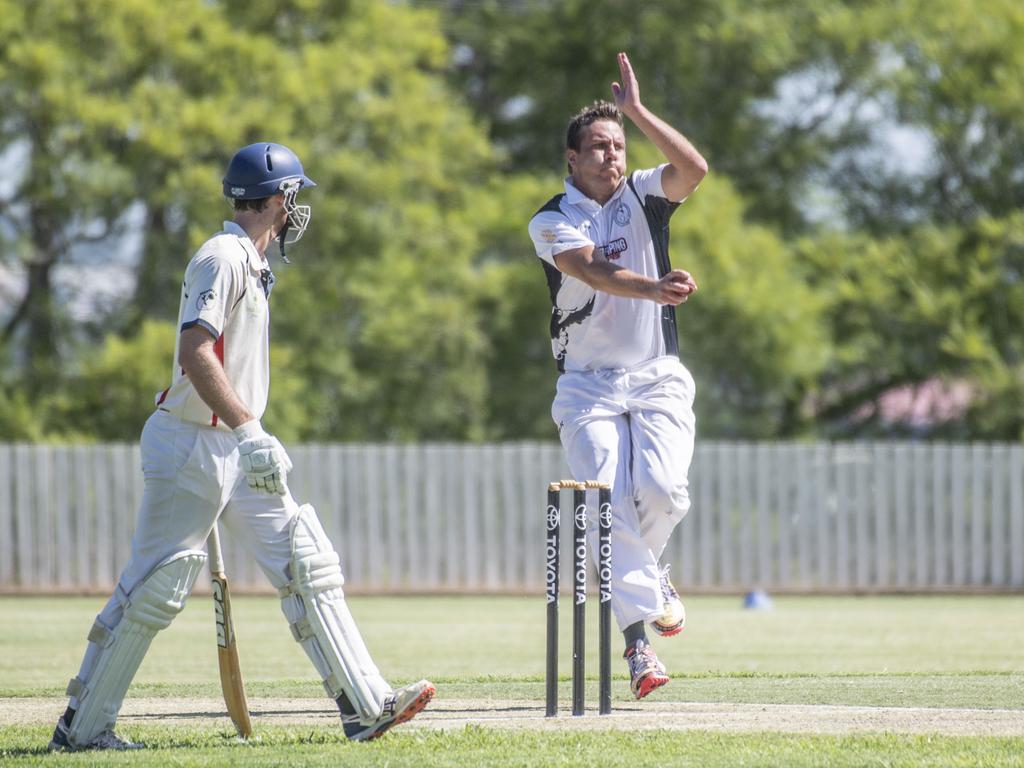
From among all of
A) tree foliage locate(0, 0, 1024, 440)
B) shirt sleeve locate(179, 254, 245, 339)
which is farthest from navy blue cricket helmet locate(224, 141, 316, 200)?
tree foliage locate(0, 0, 1024, 440)

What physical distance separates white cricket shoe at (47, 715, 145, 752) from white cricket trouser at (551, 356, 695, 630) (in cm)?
214

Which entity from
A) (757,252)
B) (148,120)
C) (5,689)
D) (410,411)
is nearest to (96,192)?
(148,120)

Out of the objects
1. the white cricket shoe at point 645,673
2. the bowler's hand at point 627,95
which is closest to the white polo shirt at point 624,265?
the bowler's hand at point 627,95

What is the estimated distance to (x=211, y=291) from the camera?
591 cm

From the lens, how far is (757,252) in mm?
22453

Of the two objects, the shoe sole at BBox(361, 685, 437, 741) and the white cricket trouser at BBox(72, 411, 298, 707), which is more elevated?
the white cricket trouser at BBox(72, 411, 298, 707)

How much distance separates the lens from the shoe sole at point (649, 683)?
6.69 metres

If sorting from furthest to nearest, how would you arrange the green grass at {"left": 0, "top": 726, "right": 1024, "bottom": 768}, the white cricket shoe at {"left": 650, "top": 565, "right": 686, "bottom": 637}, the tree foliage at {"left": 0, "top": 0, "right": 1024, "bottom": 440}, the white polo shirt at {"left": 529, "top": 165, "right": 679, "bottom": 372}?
the tree foliage at {"left": 0, "top": 0, "right": 1024, "bottom": 440}
the white polo shirt at {"left": 529, "top": 165, "right": 679, "bottom": 372}
the white cricket shoe at {"left": 650, "top": 565, "right": 686, "bottom": 637}
the green grass at {"left": 0, "top": 726, "right": 1024, "bottom": 768}

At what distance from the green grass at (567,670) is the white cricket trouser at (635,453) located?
0.60 meters

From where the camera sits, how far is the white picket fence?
→ 62.3 ft

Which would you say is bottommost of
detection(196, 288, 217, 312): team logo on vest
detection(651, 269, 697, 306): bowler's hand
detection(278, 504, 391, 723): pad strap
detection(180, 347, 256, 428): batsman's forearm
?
detection(278, 504, 391, 723): pad strap

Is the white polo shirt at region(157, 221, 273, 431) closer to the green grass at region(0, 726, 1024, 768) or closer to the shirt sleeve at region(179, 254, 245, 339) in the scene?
the shirt sleeve at region(179, 254, 245, 339)

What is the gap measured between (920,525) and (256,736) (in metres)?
14.2

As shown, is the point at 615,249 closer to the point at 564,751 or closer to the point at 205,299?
the point at 205,299
